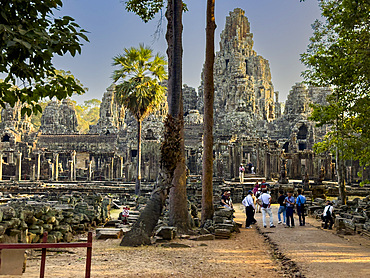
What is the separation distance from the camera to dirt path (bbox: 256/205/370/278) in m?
6.88

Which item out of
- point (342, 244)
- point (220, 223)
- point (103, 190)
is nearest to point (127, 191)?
point (103, 190)

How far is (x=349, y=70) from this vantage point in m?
12.7

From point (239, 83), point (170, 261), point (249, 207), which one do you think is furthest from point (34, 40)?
point (239, 83)

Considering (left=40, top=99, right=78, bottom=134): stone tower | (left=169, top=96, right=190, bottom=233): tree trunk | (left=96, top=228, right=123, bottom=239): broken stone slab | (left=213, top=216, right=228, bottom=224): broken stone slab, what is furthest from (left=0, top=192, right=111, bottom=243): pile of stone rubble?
(left=40, top=99, right=78, bottom=134): stone tower

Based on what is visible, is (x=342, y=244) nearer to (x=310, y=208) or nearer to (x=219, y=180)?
(x=310, y=208)

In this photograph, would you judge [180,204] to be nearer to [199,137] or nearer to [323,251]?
[323,251]

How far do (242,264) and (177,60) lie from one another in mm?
6655

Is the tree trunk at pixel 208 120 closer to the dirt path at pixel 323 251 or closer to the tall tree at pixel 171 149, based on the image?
the tall tree at pixel 171 149

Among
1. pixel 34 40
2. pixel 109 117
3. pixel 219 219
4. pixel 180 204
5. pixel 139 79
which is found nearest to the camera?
pixel 34 40

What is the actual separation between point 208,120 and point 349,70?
5.01 meters

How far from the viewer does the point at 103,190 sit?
90.9 feet

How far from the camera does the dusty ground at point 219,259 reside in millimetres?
6730

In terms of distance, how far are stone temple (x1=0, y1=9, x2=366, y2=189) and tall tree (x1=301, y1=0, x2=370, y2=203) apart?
1486 centimetres

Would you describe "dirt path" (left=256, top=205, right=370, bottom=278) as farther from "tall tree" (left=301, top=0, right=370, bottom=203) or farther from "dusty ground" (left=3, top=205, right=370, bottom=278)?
"tall tree" (left=301, top=0, right=370, bottom=203)
